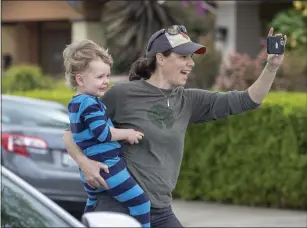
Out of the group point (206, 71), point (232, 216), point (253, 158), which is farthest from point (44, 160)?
point (206, 71)

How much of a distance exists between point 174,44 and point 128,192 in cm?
78

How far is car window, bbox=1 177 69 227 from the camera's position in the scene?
3910 mm

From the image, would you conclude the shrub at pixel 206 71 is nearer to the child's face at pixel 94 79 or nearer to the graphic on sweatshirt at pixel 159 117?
the graphic on sweatshirt at pixel 159 117

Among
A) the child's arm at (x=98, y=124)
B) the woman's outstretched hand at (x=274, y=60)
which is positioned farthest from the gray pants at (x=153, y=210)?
the woman's outstretched hand at (x=274, y=60)

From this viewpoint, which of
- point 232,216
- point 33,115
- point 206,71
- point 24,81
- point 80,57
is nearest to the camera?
point 80,57

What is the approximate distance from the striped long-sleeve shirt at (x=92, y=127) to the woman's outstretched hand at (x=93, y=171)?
0.11ft

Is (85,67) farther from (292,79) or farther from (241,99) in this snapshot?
(292,79)

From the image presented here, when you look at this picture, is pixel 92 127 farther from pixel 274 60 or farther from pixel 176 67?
pixel 274 60

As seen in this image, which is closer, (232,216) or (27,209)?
(27,209)

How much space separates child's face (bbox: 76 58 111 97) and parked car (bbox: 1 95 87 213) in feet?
14.2

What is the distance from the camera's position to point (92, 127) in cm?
396

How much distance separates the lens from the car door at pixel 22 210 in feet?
12.8

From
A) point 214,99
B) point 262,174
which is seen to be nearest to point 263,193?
point 262,174

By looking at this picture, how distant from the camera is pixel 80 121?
4.00 metres
